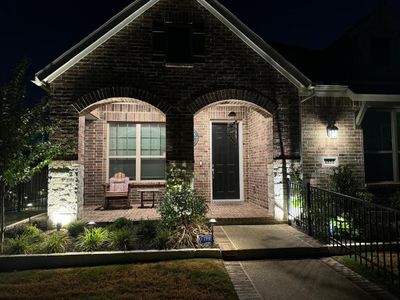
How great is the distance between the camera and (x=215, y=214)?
7.52m

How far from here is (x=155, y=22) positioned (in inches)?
285

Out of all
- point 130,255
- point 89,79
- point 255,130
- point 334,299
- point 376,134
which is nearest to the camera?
→ point 334,299

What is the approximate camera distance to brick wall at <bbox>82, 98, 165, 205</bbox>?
30.5 feet

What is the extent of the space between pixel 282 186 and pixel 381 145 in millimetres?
3422

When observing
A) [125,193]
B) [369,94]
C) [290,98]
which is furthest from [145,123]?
[369,94]

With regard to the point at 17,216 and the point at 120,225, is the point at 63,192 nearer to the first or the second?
the point at 120,225

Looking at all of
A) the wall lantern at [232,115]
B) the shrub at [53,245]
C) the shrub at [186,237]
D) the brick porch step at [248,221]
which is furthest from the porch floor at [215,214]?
the wall lantern at [232,115]

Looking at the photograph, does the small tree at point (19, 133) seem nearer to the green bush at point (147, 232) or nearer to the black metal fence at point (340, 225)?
the green bush at point (147, 232)

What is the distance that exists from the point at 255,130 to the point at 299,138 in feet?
6.18

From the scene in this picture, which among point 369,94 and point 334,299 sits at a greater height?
point 369,94

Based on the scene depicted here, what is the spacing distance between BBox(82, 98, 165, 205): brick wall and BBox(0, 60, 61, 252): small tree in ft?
11.2

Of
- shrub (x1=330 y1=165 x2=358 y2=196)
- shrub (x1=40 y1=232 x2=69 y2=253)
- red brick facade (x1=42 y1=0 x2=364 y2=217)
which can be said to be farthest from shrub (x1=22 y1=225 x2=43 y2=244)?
shrub (x1=330 y1=165 x2=358 y2=196)

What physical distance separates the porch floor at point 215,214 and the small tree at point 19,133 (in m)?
2.00

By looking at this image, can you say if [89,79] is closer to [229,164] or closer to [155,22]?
[155,22]
